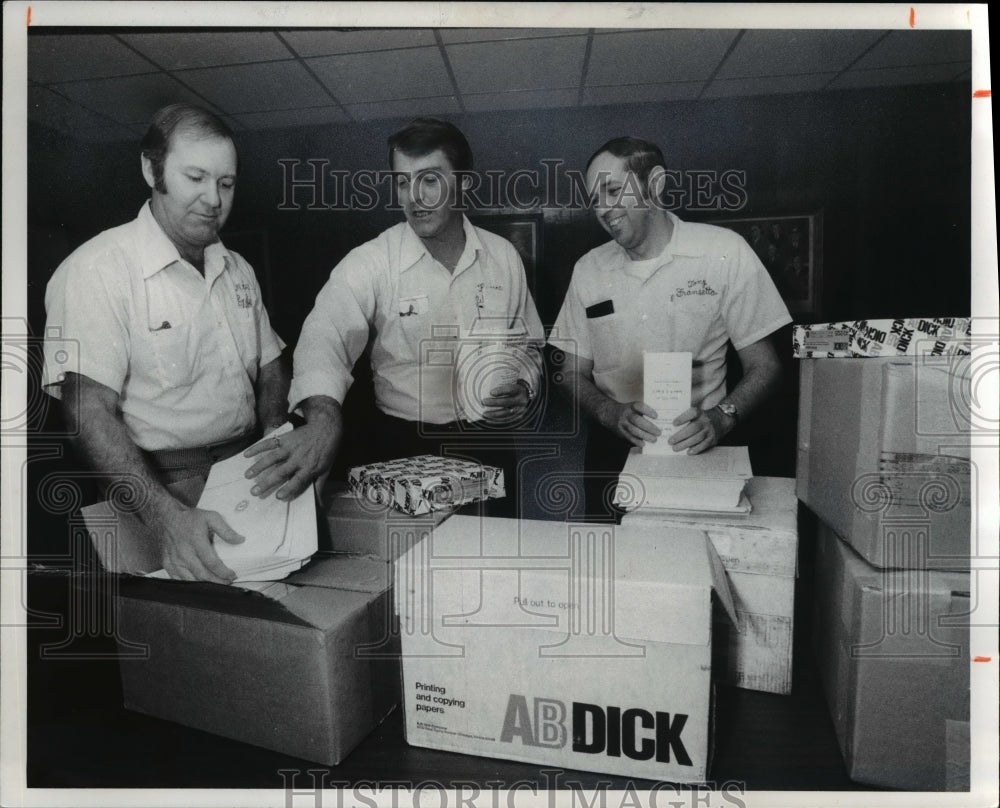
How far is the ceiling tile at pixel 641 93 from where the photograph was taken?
1439 mm

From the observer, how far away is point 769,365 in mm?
1458

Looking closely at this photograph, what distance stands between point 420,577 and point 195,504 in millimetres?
534

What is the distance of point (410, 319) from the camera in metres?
1.51

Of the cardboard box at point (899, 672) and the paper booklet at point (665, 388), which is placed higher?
the paper booklet at point (665, 388)

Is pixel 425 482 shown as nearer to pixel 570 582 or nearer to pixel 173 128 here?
pixel 570 582

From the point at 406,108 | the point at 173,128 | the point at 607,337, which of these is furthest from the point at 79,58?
the point at 607,337

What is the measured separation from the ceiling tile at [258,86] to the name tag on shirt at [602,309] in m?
0.73

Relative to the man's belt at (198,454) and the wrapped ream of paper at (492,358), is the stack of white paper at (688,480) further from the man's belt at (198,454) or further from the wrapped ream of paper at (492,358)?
the man's belt at (198,454)

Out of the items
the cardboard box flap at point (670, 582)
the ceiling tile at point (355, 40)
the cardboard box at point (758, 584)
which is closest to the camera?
the cardboard box flap at point (670, 582)

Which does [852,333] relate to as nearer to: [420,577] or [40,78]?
[420,577]

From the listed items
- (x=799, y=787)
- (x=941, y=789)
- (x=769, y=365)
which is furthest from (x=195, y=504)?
(x=941, y=789)

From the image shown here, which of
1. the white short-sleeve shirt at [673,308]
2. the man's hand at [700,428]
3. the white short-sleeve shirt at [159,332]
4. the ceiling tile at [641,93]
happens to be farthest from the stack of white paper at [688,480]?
the white short-sleeve shirt at [159,332]

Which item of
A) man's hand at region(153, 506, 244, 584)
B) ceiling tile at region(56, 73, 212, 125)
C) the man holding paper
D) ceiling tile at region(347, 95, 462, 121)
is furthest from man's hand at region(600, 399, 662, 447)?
ceiling tile at region(56, 73, 212, 125)

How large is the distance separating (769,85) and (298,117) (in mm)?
1010
